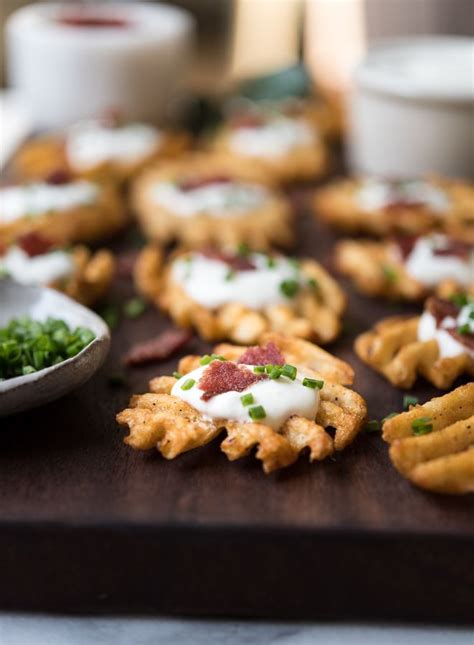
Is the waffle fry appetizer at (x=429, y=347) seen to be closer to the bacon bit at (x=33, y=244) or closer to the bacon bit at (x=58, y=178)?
the bacon bit at (x=33, y=244)

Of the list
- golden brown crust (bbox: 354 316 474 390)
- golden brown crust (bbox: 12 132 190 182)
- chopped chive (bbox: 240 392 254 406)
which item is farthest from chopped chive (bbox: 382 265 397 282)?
golden brown crust (bbox: 12 132 190 182)

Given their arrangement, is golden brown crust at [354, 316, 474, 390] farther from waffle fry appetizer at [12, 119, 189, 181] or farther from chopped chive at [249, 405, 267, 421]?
waffle fry appetizer at [12, 119, 189, 181]

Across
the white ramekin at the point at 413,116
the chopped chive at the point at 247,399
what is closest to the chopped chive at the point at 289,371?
the chopped chive at the point at 247,399

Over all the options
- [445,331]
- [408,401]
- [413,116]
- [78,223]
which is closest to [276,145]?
[413,116]

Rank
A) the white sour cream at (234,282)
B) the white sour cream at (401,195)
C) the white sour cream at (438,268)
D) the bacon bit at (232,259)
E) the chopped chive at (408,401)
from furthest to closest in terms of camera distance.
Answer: the white sour cream at (401,195)
the white sour cream at (438,268)
the bacon bit at (232,259)
the white sour cream at (234,282)
the chopped chive at (408,401)

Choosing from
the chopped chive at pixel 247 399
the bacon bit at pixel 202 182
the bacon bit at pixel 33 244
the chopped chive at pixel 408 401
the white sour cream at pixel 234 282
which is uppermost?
the chopped chive at pixel 247 399

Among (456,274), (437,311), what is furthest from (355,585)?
(456,274)
